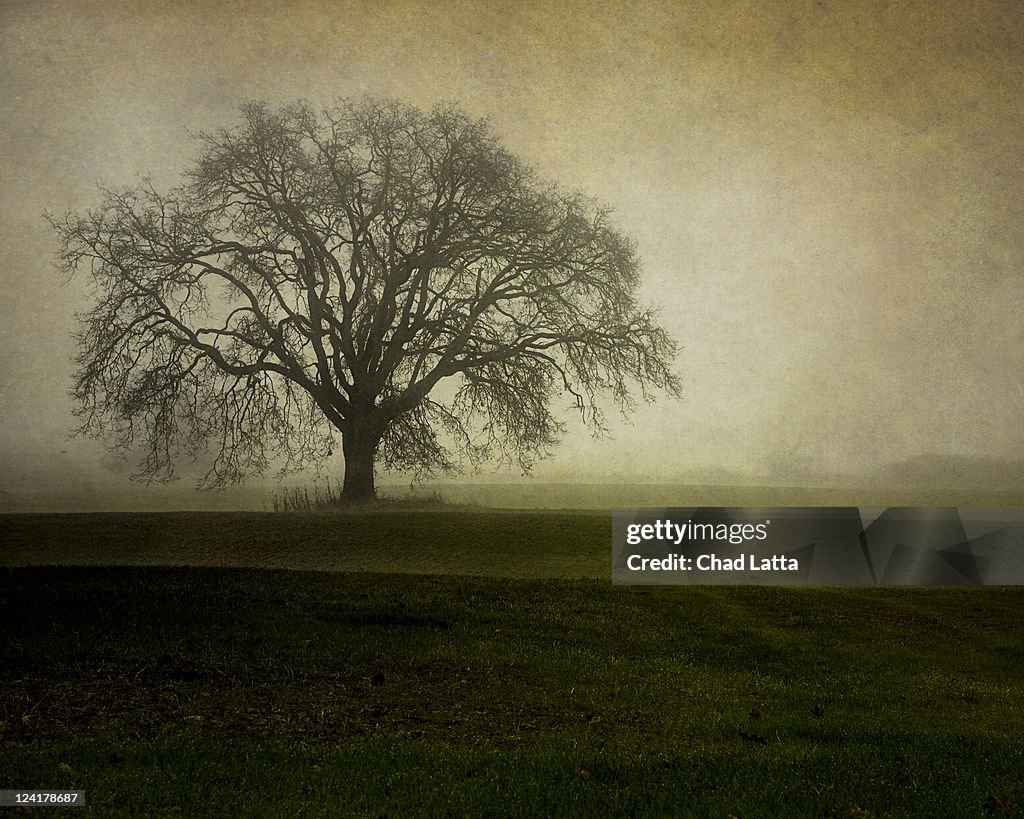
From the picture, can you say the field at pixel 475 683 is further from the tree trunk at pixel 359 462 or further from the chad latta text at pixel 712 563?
the tree trunk at pixel 359 462

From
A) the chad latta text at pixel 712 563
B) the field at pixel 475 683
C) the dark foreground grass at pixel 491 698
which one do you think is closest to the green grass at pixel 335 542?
the field at pixel 475 683

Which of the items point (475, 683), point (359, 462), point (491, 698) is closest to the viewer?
point (491, 698)

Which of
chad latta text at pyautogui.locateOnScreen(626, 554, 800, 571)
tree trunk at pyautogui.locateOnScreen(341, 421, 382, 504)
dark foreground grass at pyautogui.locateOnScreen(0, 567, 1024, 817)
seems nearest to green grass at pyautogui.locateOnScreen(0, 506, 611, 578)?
chad latta text at pyautogui.locateOnScreen(626, 554, 800, 571)

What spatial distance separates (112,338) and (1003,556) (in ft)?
62.1

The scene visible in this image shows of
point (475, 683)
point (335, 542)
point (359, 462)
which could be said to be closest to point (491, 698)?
point (475, 683)

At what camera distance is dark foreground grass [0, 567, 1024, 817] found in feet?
18.3

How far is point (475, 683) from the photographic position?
814 centimetres

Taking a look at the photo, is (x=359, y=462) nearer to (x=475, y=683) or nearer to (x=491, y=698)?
(x=475, y=683)

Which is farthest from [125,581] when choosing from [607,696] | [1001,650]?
[1001,650]

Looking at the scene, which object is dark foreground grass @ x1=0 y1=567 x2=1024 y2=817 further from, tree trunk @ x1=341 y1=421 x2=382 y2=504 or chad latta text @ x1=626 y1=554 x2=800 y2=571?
tree trunk @ x1=341 y1=421 x2=382 y2=504

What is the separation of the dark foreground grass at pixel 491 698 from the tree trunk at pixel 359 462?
5.42m

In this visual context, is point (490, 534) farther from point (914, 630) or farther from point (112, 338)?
point (112, 338)

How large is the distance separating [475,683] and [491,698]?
0.43m

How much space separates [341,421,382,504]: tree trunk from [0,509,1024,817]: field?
315 centimetres
